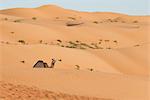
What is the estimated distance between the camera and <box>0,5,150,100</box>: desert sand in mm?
12073

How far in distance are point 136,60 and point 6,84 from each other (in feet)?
38.1

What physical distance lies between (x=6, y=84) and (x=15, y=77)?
1041 millimetres

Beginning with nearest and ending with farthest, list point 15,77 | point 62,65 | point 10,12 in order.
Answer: point 15,77 → point 62,65 → point 10,12

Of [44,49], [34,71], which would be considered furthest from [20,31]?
[34,71]

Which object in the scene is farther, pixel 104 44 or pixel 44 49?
pixel 104 44

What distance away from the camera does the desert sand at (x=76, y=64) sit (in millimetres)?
12073

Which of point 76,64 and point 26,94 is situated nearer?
point 26,94

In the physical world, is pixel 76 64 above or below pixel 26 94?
below

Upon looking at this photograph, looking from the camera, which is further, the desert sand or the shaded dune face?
the desert sand

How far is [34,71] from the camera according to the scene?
44.5ft

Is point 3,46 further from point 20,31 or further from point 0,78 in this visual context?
point 20,31

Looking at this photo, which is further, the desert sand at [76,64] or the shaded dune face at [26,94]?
the desert sand at [76,64]

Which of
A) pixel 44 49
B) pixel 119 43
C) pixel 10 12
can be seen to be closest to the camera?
pixel 44 49

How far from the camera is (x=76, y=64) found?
795 inches
